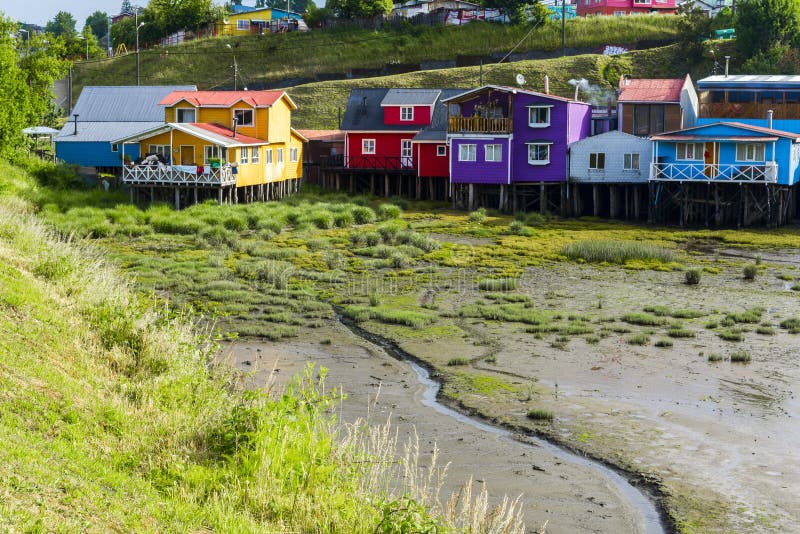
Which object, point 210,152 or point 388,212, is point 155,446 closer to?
point 388,212

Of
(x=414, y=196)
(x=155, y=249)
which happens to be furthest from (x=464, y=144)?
(x=155, y=249)

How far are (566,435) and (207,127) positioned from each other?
41.8 meters

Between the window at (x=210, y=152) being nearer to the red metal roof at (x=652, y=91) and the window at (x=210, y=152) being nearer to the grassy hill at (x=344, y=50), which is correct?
the red metal roof at (x=652, y=91)

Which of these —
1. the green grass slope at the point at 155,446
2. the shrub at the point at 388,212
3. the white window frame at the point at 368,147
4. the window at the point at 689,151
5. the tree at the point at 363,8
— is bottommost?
the green grass slope at the point at 155,446

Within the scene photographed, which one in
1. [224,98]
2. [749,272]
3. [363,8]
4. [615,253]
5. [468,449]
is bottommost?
[468,449]

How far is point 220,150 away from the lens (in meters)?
53.7

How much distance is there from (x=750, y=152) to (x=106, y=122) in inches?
1515

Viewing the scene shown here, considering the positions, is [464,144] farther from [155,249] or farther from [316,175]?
[155,249]

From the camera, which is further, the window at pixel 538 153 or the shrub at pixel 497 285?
the window at pixel 538 153

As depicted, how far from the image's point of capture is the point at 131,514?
11.7 metres

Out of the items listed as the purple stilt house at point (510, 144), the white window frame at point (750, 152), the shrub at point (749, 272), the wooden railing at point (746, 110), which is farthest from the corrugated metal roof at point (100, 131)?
the shrub at point (749, 272)

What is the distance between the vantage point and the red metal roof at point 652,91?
185 ft

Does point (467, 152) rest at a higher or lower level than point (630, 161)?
higher

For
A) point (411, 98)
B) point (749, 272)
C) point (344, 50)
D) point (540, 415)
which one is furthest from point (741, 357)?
point (344, 50)
